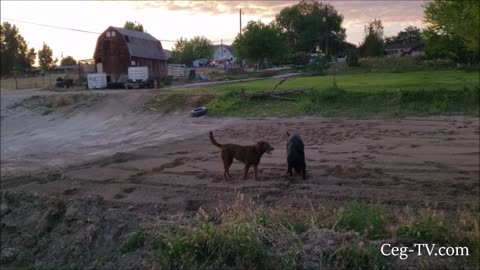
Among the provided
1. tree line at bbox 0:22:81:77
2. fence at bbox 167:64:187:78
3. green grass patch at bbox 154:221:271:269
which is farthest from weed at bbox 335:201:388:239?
tree line at bbox 0:22:81:77

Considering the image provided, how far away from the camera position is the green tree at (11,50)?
A: 8125 centimetres

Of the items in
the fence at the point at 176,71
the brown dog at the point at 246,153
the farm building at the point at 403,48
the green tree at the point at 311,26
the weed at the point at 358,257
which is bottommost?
the weed at the point at 358,257

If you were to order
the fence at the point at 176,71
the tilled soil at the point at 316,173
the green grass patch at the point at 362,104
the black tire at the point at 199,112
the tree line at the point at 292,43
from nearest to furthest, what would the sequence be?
the tilled soil at the point at 316,173 < the green grass patch at the point at 362,104 < the black tire at the point at 199,112 < the tree line at the point at 292,43 < the fence at the point at 176,71

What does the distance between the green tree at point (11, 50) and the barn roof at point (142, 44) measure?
1119 inches

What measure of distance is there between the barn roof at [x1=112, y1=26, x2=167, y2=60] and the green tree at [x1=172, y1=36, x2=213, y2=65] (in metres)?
53.3

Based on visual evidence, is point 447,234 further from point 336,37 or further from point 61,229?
point 336,37

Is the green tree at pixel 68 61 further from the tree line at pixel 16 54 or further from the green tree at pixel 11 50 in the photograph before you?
the green tree at pixel 11 50

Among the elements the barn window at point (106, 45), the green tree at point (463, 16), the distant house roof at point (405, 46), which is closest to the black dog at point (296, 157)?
the green tree at point (463, 16)

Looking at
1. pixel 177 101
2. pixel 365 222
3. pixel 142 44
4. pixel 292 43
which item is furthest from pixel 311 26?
pixel 365 222

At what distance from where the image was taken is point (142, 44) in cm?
6034

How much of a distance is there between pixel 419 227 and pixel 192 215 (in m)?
4.01

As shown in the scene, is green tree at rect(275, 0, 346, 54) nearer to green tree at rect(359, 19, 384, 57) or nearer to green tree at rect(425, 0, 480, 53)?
green tree at rect(359, 19, 384, 57)

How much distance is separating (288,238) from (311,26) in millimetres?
92835

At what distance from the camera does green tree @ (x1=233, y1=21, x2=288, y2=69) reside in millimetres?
64062
